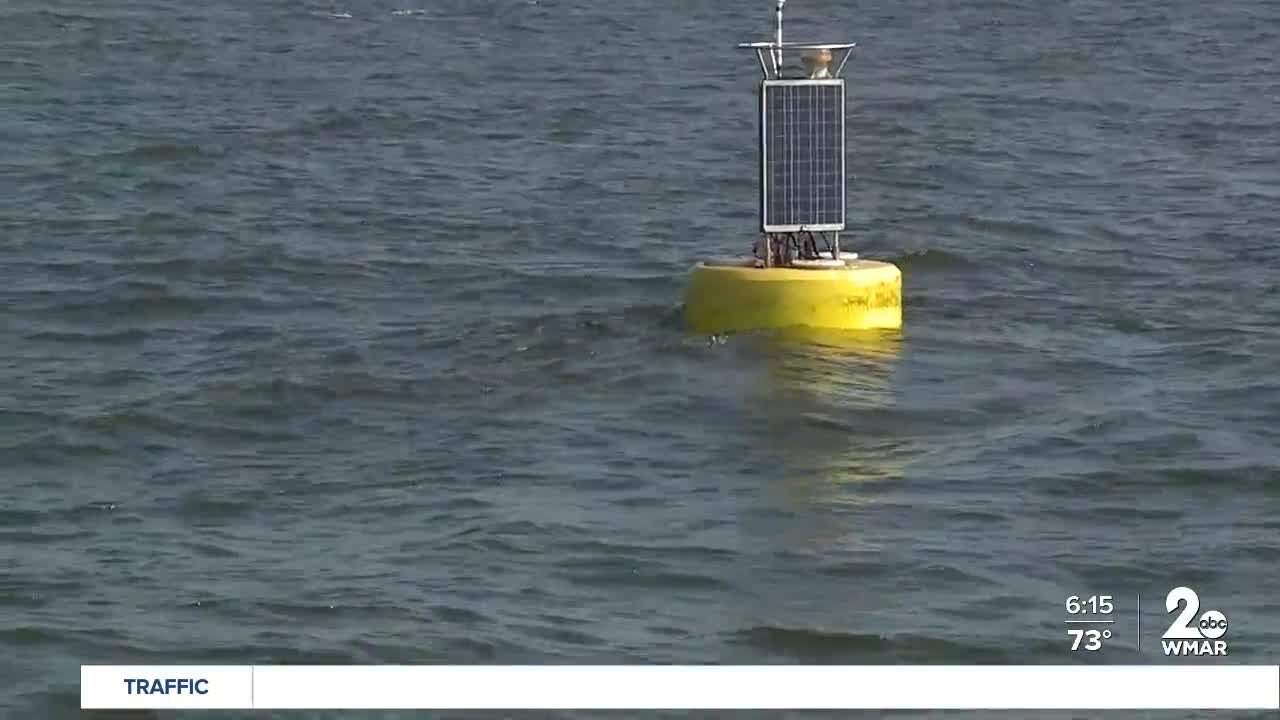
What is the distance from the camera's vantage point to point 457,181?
1129 inches

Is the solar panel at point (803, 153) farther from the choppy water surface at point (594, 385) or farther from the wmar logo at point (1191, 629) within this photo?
the wmar logo at point (1191, 629)

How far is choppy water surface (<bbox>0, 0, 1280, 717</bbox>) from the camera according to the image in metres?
13.9

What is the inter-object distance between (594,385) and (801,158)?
2110 millimetres

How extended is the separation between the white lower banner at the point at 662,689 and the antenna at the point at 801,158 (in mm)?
6885

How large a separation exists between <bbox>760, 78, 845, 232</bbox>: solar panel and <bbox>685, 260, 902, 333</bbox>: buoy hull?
15.1 inches

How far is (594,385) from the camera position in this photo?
1903 centimetres

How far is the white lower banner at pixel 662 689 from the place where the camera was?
12.1 m

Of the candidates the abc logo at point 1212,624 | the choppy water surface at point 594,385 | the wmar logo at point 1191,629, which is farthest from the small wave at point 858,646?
the abc logo at point 1212,624

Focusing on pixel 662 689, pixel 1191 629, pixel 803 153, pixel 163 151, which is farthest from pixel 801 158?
pixel 163 151

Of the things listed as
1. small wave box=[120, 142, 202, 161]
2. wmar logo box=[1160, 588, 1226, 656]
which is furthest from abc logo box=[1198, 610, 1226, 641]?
small wave box=[120, 142, 202, 161]

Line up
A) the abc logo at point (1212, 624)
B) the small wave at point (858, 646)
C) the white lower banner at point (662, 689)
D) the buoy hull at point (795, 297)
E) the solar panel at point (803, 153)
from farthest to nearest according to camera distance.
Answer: the solar panel at point (803, 153) → the buoy hull at point (795, 297) → the abc logo at point (1212, 624) → the small wave at point (858, 646) → the white lower banner at point (662, 689)

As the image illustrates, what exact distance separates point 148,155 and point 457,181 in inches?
142

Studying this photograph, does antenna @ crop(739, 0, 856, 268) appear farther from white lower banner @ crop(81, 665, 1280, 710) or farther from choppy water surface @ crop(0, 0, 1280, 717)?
white lower banner @ crop(81, 665, 1280, 710)

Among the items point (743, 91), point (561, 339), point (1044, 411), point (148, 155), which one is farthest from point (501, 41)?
point (1044, 411)
